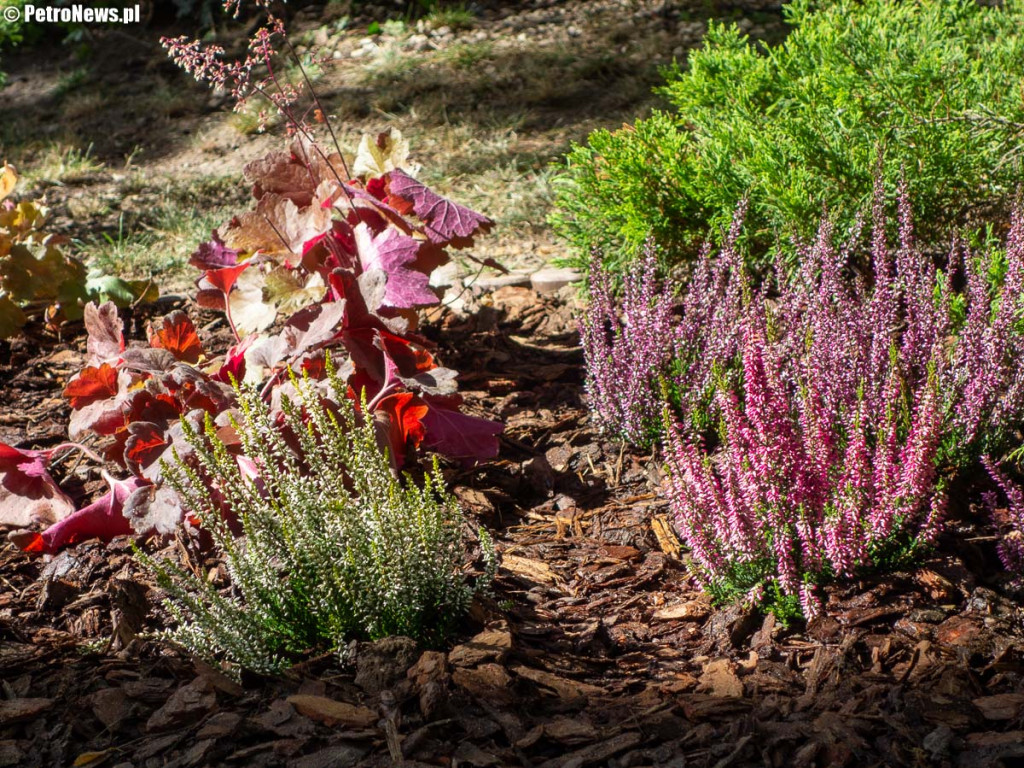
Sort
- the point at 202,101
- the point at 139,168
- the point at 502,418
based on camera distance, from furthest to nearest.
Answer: the point at 202,101
the point at 139,168
the point at 502,418

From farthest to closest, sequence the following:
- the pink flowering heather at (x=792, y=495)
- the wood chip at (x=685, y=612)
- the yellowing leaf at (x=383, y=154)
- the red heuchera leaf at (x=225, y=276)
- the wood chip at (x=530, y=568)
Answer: the yellowing leaf at (x=383, y=154), the red heuchera leaf at (x=225, y=276), the wood chip at (x=530, y=568), the wood chip at (x=685, y=612), the pink flowering heather at (x=792, y=495)

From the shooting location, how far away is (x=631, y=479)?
2982mm

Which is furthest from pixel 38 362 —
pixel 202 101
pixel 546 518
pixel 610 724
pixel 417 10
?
pixel 417 10

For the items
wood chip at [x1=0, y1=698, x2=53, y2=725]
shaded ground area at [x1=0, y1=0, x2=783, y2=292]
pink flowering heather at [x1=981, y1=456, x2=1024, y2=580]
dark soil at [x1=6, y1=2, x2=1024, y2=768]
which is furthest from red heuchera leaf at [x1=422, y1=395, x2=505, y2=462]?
shaded ground area at [x1=0, y1=0, x2=783, y2=292]

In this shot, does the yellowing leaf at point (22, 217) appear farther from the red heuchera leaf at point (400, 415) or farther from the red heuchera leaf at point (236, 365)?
the red heuchera leaf at point (400, 415)

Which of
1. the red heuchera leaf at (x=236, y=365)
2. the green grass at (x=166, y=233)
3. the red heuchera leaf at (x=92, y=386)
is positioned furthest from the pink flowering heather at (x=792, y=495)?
the green grass at (x=166, y=233)

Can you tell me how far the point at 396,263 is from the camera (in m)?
2.82

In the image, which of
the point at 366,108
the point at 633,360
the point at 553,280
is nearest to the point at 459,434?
the point at 633,360

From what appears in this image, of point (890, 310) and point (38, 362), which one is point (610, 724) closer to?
point (890, 310)

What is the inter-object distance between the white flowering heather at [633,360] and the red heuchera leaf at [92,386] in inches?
54.8

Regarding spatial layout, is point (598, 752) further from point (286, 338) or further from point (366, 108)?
point (366, 108)

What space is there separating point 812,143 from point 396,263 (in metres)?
1.49

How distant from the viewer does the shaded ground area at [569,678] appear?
1838 millimetres

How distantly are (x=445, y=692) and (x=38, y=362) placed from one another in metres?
2.56
